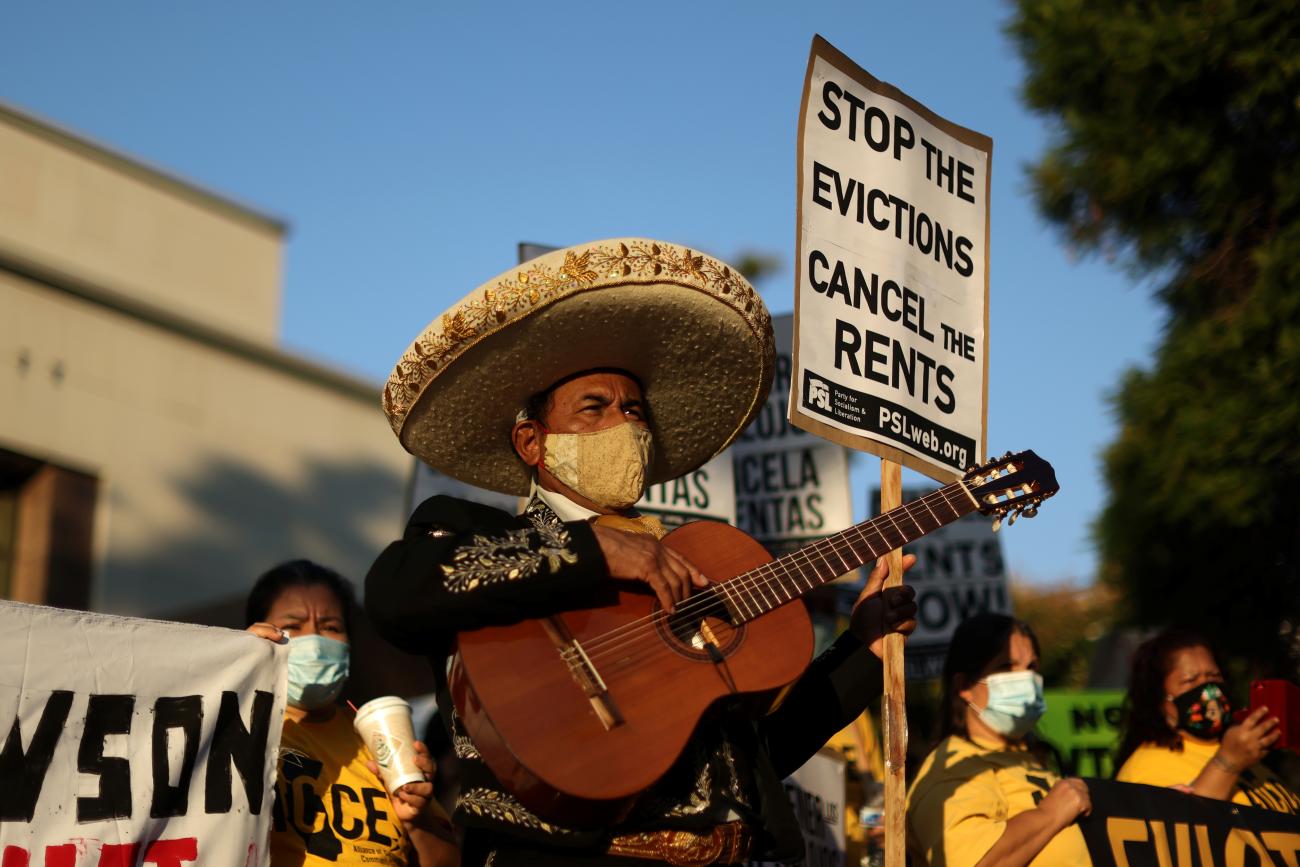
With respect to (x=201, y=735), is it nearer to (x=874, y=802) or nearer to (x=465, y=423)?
(x=465, y=423)

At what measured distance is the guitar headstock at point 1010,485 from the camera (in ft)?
14.4

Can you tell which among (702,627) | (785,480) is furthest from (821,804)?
(702,627)

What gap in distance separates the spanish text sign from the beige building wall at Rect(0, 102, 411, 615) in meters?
12.4

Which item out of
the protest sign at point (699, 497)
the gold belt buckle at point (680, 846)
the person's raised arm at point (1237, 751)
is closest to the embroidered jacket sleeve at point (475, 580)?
the gold belt buckle at point (680, 846)

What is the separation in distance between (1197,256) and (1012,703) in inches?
208

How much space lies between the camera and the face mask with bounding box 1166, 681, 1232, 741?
584 centimetres

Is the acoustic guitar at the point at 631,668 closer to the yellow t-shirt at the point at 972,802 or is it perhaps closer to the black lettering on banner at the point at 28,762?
the black lettering on banner at the point at 28,762

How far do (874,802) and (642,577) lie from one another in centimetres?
449

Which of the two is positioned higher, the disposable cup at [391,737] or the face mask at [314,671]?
the face mask at [314,671]

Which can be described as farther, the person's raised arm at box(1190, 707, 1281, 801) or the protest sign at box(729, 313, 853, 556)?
the protest sign at box(729, 313, 853, 556)

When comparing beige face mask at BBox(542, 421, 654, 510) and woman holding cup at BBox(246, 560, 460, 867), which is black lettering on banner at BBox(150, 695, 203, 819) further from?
beige face mask at BBox(542, 421, 654, 510)

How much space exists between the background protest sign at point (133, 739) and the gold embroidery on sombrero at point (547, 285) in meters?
0.93

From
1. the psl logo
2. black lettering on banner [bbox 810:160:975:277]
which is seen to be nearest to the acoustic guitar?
the psl logo

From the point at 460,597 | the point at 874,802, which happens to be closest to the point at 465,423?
the point at 460,597
